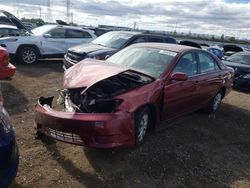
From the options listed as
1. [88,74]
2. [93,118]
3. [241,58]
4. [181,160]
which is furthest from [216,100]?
[241,58]

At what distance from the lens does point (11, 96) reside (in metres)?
6.52

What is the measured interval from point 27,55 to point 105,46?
3.21 m

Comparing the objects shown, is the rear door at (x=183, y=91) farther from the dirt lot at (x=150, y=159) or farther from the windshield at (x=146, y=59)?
the dirt lot at (x=150, y=159)

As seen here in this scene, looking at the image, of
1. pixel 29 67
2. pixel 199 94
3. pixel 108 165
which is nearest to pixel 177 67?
pixel 199 94

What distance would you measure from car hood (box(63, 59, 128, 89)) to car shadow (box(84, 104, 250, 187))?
1.05m

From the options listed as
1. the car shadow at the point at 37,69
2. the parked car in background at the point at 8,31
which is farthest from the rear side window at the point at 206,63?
the parked car in background at the point at 8,31

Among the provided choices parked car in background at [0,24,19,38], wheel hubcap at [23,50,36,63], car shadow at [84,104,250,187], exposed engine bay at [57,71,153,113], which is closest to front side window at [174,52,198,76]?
exposed engine bay at [57,71,153,113]

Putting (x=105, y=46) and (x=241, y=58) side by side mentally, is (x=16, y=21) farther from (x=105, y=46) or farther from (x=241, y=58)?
(x=241, y=58)

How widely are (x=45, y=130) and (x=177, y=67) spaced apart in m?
2.53

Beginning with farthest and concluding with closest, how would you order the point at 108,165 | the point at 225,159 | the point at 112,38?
the point at 112,38, the point at 225,159, the point at 108,165

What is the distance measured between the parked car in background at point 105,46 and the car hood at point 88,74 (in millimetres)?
4381

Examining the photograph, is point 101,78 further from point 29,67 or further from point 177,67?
point 29,67

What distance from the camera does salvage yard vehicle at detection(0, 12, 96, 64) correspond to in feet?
34.2

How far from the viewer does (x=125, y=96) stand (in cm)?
392
